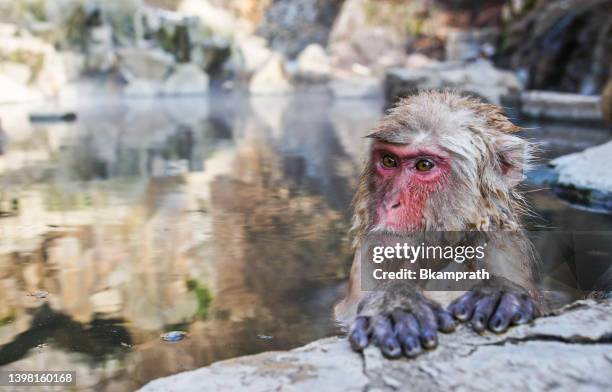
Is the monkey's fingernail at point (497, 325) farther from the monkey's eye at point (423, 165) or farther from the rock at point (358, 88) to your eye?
the rock at point (358, 88)

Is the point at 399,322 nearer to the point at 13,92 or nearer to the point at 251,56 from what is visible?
the point at 13,92

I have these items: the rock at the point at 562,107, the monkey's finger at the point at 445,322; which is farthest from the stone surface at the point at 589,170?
the rock at the point at 562,107

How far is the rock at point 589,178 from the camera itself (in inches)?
173

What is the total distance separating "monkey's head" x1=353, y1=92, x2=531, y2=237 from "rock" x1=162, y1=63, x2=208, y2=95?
19.3m

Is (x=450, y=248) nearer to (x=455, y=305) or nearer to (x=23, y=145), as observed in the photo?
(x=455, y=305)

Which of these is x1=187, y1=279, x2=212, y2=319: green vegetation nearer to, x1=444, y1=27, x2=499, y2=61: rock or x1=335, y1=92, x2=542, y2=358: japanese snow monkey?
x1=335, y1=92, x2=542, y2=358: japanese snow monkey

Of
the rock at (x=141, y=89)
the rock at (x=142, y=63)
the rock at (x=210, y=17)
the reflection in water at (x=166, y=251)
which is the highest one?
the rock at (x=210, y=17)

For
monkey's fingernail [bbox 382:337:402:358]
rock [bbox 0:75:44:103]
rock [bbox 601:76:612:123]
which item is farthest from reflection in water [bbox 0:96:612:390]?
rock [bbox 0:75:44:103]

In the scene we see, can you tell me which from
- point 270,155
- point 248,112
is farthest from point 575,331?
point 248,112

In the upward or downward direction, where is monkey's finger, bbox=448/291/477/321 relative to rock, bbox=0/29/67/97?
downward

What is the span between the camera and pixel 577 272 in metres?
3.15

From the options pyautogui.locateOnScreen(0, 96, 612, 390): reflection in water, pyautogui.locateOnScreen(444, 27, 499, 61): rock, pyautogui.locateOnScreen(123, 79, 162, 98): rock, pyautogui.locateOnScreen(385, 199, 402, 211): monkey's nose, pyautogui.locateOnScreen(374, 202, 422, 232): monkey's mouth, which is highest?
pyautogui.locateOnScreen(444, 27, 499, 61): rock

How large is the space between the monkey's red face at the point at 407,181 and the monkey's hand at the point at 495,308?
0.83 feet

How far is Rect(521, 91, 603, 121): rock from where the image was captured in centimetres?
1001
